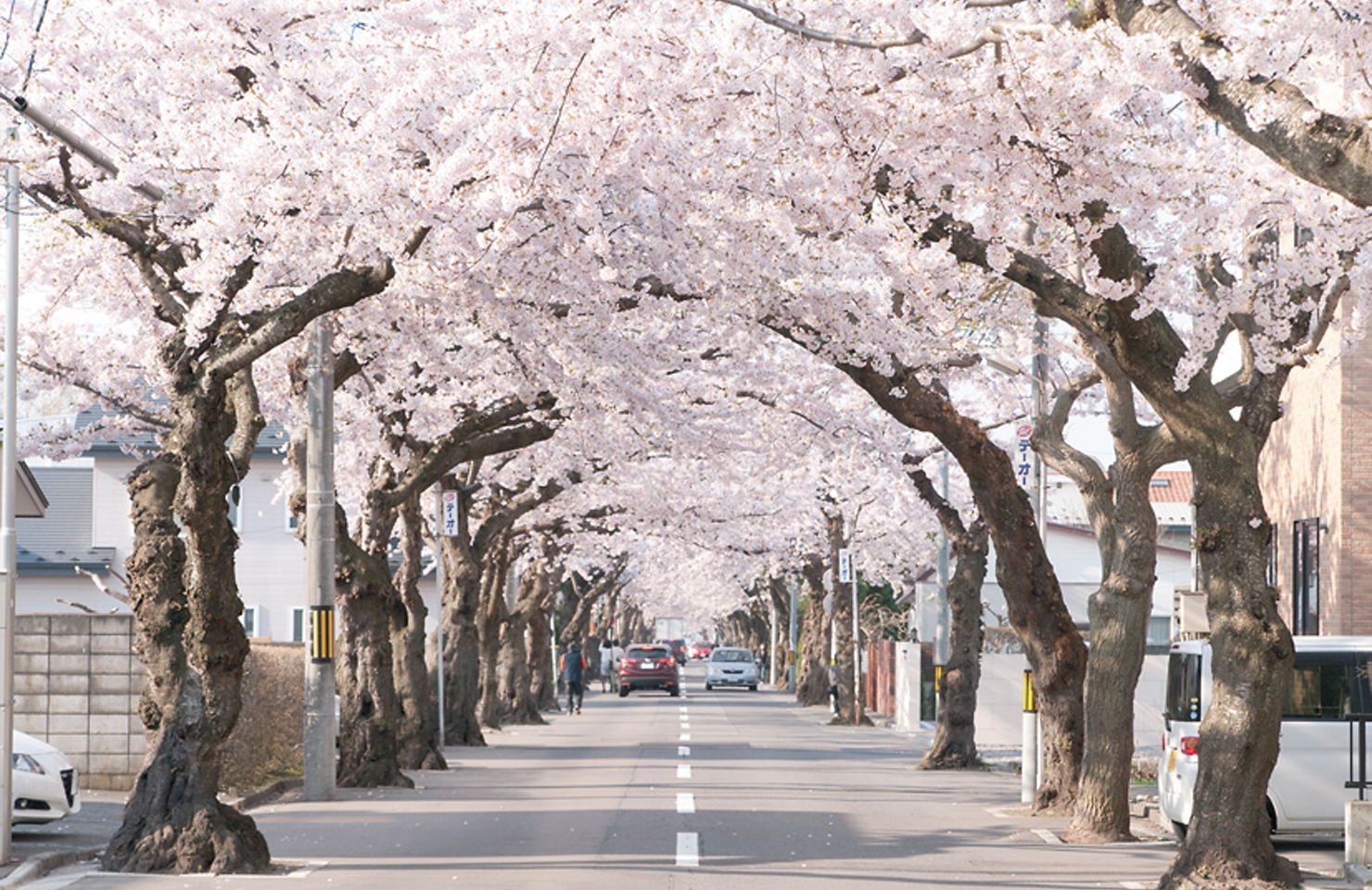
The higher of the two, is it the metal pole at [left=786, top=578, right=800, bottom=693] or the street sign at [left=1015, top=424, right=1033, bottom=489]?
the street sign at [left=1015, top=424, right=1033, bottom=489]

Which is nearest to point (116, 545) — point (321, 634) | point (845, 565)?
point (845, 565)

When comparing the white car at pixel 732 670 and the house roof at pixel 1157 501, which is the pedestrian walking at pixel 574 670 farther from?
the white car at pixel 732 670

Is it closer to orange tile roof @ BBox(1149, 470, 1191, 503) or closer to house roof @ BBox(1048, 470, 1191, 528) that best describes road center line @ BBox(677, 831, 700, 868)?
house roof @ BBox(1048, 470, 1191, 528)

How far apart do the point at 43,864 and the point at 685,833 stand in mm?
5596

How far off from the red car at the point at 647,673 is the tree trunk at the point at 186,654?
46.7 metres

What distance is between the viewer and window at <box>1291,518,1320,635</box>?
23.2 metres

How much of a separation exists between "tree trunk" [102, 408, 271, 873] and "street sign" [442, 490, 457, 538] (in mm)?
14686

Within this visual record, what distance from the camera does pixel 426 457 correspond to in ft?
70.2

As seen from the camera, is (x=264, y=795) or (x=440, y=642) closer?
(x=264, y=795)

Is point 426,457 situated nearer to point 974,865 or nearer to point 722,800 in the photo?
point 722,800

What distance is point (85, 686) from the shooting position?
18.1m

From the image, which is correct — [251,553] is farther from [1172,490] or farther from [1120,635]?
[1120,635]

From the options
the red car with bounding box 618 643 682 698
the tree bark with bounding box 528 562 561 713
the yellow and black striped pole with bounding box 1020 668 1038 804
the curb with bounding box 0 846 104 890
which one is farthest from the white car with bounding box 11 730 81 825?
the red car with bounding box 618 643 682 698

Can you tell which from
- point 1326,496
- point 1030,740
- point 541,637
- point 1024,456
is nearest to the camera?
point 1030,740
